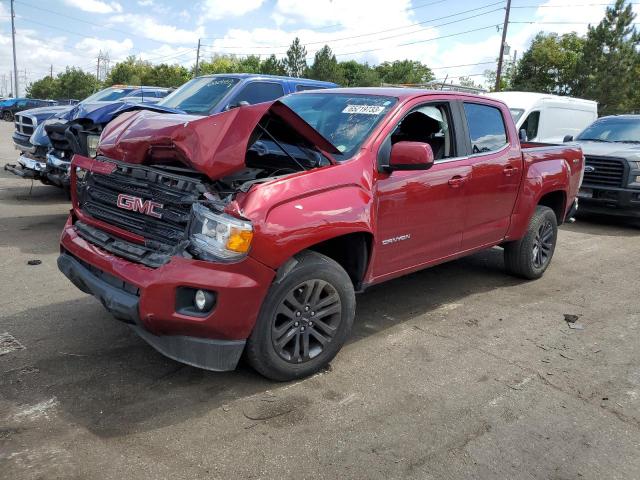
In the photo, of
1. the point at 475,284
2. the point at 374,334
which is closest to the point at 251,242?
the point at 374,334

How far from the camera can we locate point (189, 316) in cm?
303

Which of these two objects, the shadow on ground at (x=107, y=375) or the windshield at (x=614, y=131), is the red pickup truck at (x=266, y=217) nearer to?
the shadow on ground at (x=107, y=375)

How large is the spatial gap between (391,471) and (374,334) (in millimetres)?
1706

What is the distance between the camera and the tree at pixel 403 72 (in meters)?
70.2

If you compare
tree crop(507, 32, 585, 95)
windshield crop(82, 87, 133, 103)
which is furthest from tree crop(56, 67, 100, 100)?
windshield crop(82, 87, 133, 103)

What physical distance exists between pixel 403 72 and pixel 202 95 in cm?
6673

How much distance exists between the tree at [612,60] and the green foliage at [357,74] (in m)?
24.1

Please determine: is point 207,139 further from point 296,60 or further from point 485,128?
point 296,60

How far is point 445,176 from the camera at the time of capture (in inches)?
173

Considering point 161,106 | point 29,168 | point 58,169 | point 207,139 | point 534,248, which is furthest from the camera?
point 29,168

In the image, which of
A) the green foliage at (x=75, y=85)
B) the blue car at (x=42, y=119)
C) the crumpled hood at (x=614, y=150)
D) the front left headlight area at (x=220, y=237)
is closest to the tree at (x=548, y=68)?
the crumpled hood at (x=614, y=150)

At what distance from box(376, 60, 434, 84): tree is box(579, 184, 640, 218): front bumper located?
61.2 metres

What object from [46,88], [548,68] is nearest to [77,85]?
[46,88]

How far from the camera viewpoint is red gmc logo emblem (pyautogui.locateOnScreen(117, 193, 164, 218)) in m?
3.33
